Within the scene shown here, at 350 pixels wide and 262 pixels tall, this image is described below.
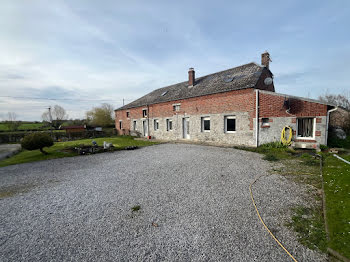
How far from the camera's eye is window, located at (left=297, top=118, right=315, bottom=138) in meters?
9.73

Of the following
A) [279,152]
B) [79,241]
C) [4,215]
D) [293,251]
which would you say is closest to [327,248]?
[293,251]

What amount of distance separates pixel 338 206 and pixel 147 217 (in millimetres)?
4425

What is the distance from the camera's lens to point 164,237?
10.1 ft

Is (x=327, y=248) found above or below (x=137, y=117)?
below

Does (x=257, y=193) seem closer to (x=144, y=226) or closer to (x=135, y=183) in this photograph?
(x=144, y=226)

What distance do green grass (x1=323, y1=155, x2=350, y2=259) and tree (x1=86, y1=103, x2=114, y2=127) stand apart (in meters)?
35.8

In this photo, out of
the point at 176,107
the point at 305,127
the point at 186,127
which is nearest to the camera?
the point at 305,127

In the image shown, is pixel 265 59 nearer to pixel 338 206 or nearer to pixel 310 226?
pixel 338 206

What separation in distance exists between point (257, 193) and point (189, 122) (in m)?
11.9

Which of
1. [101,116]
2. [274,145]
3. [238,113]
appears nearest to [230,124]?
[238,113]

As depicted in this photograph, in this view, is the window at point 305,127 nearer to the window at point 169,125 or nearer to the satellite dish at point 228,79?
the satellite dish at point 228,79

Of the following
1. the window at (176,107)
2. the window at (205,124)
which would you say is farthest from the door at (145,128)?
the window at (205,124)

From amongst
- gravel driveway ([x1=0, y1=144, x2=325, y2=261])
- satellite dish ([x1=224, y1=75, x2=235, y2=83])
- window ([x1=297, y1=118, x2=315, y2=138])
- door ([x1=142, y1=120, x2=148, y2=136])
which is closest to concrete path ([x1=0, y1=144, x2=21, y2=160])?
gravel driveway ([x1=0, y1=144, x2=325, y2=261])

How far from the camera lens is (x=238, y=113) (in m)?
12.5
